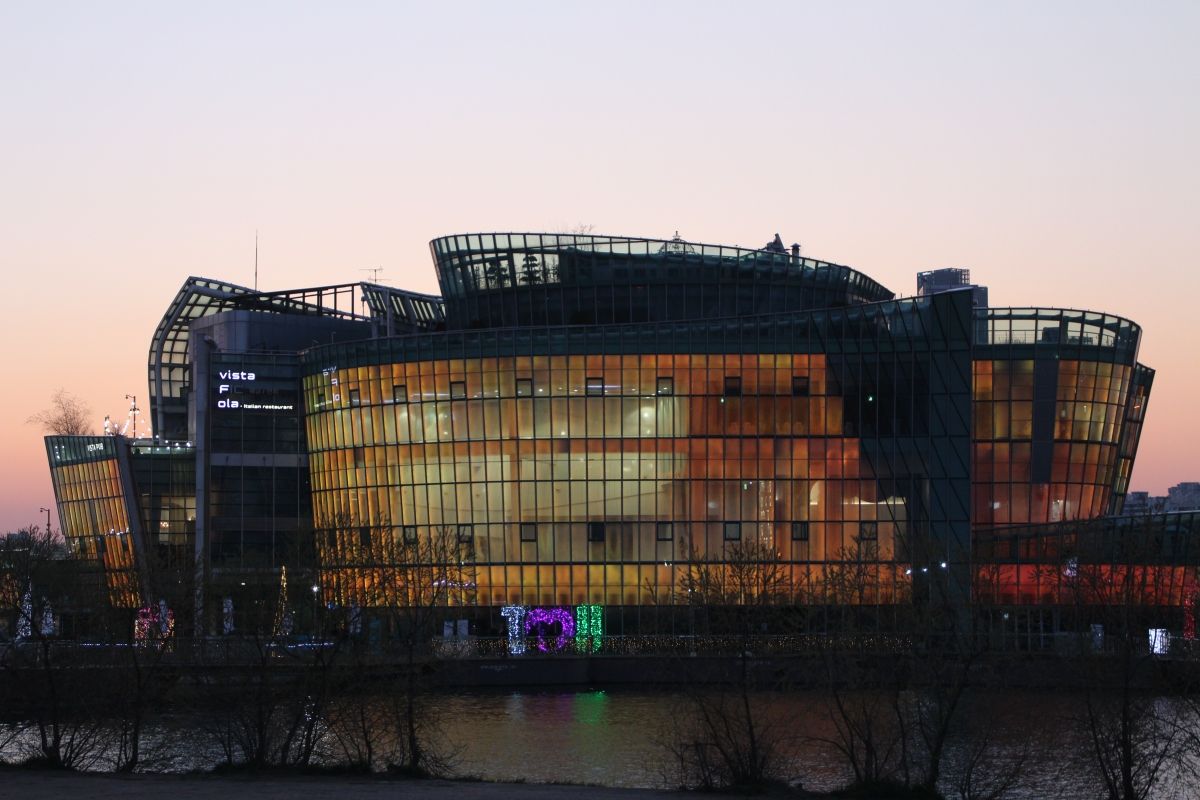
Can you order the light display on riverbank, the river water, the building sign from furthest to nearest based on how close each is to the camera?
A: the building sign < the light display on riverbank < the river water

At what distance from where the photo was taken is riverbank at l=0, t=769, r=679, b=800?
50.0 meters

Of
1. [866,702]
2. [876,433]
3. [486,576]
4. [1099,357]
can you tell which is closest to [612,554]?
[486,576]

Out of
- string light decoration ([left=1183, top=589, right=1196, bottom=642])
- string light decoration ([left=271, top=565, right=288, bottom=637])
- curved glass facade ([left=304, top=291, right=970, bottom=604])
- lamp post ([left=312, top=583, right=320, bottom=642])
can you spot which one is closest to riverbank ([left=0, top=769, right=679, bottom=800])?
Answer: string light decoration ([left=271, top=565, right=288, bottom=637])

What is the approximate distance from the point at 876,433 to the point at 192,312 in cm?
7795

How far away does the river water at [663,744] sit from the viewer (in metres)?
60.5

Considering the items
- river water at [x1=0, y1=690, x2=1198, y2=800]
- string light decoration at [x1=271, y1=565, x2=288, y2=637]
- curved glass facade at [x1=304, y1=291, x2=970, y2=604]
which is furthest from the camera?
curved glass facade at [x1=304, y1=291, x2=970, y2=604]

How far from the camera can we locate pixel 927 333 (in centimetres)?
11612

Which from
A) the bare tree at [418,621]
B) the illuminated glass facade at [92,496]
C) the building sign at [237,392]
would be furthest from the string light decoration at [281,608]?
the illuminated glass facade at [92,496]

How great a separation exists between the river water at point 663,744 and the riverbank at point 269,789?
5337 millimetres

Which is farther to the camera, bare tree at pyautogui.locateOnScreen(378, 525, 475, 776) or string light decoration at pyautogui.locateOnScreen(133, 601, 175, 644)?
string light decoration at pyautogui.locateOnScreen(133, 601, 175, 644)

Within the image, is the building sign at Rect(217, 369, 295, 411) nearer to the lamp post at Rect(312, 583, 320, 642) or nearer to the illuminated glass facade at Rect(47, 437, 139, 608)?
the illuminated glass facade at Rect(47, 437, 139, 608)

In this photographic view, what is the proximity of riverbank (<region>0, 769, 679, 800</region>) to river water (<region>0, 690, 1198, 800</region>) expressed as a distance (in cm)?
534

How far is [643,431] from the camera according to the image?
117562 mm

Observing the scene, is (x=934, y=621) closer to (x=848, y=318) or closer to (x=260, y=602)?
(x=260, y=602)
